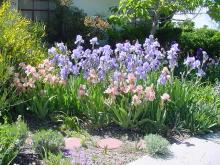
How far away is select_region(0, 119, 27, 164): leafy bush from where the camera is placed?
4.69 m

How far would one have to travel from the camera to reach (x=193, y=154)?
5.75m

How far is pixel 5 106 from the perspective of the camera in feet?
20.4

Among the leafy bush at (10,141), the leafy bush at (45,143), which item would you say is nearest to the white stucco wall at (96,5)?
the leafy bush at (45,143)

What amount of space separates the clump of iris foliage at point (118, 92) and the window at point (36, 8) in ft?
20.2

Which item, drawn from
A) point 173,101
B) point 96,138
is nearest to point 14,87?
point 96,138

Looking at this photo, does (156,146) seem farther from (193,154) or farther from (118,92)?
(118,92)

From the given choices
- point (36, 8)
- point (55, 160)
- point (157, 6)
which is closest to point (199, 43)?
point (157, 6)

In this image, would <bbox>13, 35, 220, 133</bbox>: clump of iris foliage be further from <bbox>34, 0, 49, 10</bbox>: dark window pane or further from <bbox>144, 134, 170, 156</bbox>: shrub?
<bbox>34, 0, 49, 10</bbox>: dark window pane

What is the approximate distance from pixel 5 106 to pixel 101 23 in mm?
7058

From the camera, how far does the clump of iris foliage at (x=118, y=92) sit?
6449mm

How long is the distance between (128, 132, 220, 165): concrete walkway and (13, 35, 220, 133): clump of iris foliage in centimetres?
38

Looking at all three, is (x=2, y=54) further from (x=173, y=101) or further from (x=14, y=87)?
(x=173, y=101)

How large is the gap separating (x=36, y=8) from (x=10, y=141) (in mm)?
9061

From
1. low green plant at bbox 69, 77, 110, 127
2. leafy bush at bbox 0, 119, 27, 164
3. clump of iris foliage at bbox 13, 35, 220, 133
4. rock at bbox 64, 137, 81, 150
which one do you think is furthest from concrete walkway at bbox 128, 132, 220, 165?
leafy bush at bbox 0, 119, 27, 164
